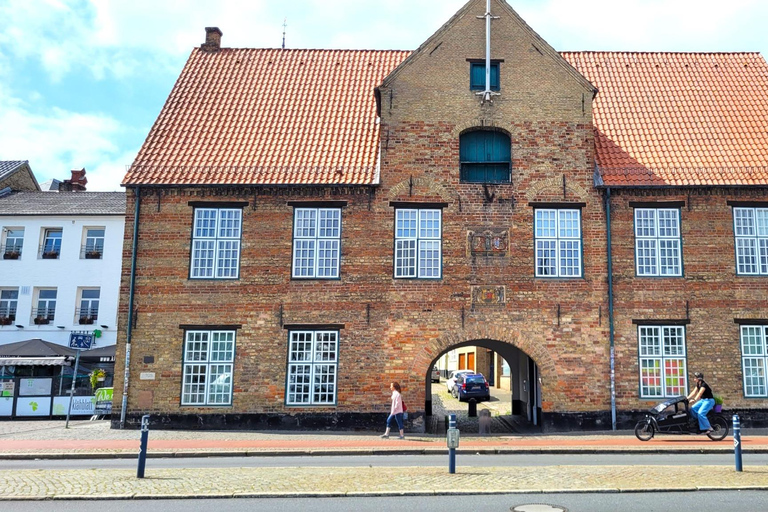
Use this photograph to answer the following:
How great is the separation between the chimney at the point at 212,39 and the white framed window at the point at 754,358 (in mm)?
20846

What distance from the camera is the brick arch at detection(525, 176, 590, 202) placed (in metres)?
20.2

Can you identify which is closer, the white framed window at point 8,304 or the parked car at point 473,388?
the white framed window at point 8,304

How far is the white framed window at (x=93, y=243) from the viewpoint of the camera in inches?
1236

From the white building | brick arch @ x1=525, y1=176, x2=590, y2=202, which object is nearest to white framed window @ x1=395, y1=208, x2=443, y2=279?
brick arch @ x1=525, y1=176, x2=590, y2=202

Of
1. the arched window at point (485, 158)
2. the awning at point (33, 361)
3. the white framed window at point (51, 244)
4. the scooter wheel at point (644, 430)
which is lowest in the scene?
the scooter wheel at point (644, 430)

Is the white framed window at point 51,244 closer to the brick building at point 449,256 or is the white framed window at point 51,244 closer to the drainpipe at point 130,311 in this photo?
the brick building at point 449,256

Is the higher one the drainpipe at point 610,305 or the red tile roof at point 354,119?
the red tile roof at point 354,119

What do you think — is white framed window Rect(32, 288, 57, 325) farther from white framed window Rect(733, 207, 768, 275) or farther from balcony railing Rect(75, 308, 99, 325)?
white framed window Rect(733, 207, 768, 275)

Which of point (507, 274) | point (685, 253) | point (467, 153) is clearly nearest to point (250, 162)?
point (467, 153)

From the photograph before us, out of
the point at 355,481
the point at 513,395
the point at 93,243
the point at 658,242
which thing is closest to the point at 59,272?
the point at 93,243

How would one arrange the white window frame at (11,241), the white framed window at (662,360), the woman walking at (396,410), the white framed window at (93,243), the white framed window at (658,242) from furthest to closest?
the white window frame at (11,241) → the white framed window at (93,243) → the white framed window at (658,242) → the white framed window at (662,360) → the woman walking at (396,410)

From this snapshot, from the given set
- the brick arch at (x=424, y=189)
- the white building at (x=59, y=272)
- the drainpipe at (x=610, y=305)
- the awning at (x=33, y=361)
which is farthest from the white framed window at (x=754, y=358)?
the white building at (x=59, y=272)

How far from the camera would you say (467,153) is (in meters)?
20.8

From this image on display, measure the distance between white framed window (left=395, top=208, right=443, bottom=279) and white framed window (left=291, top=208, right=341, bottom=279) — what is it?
73.4 inches
